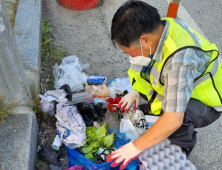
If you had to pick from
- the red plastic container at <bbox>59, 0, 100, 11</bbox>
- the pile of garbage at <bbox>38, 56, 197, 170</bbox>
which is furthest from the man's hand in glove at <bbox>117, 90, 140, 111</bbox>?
the red plastic container at <bbox>59, 0, 100, 11</bbox>

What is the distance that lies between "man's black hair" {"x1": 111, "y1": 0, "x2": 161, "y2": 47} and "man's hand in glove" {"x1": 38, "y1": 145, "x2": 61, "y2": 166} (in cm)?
117

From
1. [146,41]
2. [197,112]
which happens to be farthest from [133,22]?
[197,112]

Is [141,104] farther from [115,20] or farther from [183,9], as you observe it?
[183,9]

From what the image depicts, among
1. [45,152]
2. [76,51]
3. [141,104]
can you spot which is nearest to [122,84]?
[141,104]

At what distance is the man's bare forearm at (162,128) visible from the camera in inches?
62.2

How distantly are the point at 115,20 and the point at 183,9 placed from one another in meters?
3.25

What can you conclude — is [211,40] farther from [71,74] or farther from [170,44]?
[170,44]

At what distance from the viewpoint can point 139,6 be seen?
62.1 inches

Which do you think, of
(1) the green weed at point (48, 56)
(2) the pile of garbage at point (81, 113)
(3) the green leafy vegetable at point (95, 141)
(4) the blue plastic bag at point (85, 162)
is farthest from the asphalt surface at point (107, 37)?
(4) the blue plastic bag at point (85, 162)

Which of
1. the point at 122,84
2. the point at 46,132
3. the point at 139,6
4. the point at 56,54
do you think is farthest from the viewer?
the point at 56,54

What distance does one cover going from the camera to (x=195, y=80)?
1.75m

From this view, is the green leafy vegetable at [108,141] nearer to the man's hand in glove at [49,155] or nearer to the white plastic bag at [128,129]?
the white plastic bag at [128,129]

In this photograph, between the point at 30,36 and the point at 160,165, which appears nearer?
the point at 160,165

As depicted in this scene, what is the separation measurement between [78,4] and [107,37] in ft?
3.01
